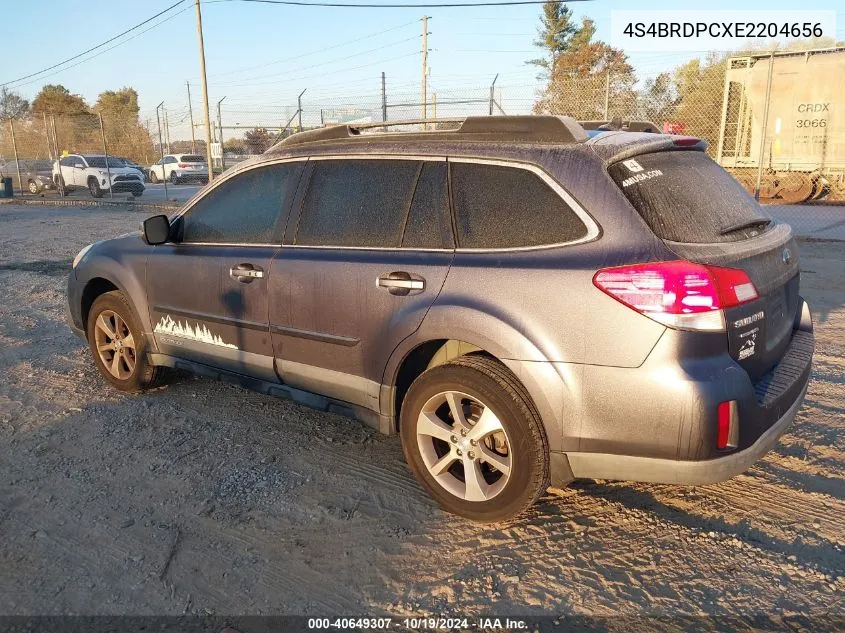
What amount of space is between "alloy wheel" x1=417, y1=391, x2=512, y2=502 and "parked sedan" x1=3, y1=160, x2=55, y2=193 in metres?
29.9

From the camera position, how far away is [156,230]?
4.14m

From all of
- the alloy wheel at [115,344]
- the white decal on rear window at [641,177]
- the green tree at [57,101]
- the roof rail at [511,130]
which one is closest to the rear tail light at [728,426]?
the white decal on rear window at [641,177]

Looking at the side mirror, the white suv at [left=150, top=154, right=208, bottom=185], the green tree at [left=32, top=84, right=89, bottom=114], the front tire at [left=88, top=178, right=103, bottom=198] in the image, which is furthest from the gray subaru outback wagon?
the green tree at [left=32, top=84, right=89, bottom=114]

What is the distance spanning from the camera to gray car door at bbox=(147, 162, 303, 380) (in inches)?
147

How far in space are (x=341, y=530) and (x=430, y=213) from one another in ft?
4.92

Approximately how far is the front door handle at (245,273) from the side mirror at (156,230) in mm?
682

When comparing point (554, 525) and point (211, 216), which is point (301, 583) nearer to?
point (554, 525)

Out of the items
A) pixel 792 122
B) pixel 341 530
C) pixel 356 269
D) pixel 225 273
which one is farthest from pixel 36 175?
pixel 341 530

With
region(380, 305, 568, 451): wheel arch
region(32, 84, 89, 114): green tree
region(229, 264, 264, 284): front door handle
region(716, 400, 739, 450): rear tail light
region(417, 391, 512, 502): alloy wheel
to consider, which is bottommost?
region(417, 391, 512, 502): alloy wheel

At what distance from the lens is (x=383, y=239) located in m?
3.24

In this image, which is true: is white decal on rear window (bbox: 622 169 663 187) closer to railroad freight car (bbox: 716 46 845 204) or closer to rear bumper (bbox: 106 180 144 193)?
railroad freight car (bbox: 716 46 845 204)

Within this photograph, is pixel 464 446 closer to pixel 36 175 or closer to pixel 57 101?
pixel 36 175

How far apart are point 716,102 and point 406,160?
18.9m

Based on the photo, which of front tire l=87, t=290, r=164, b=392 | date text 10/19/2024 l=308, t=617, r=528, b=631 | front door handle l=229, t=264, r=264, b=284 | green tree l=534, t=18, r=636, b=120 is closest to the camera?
date text 10/19/2024 l=308, t=617, r=528, b=631
